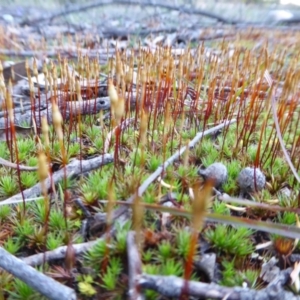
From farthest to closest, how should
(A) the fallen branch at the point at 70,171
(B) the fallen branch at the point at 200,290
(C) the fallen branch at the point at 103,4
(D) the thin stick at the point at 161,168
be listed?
(C) the fallen branch at the point at 103,4 < (A) the fallen branch at the point at 70,171 < (D) the thin stick at the point at 161,168 < (B) the fallen branch at the point at 200,290

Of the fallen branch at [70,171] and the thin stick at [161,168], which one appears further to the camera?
the fallen branch at [70,171]

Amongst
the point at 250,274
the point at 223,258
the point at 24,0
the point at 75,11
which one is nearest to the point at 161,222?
the point at 223,258

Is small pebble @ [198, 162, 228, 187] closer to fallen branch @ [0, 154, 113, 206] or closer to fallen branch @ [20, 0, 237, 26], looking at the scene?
fallen branch @ [0, 154, 113, 206]

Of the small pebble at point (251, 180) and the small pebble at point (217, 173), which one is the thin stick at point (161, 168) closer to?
the small pebble at point (217, 173)

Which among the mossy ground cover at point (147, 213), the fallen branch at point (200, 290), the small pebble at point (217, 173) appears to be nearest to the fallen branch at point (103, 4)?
the mossy ground cover at point (147, 213)

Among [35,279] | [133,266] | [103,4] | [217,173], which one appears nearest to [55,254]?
[35,279]

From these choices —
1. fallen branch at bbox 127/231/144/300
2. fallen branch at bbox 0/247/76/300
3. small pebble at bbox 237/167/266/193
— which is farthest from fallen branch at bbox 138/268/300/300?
small pebble at bbox 237/167/266/193
